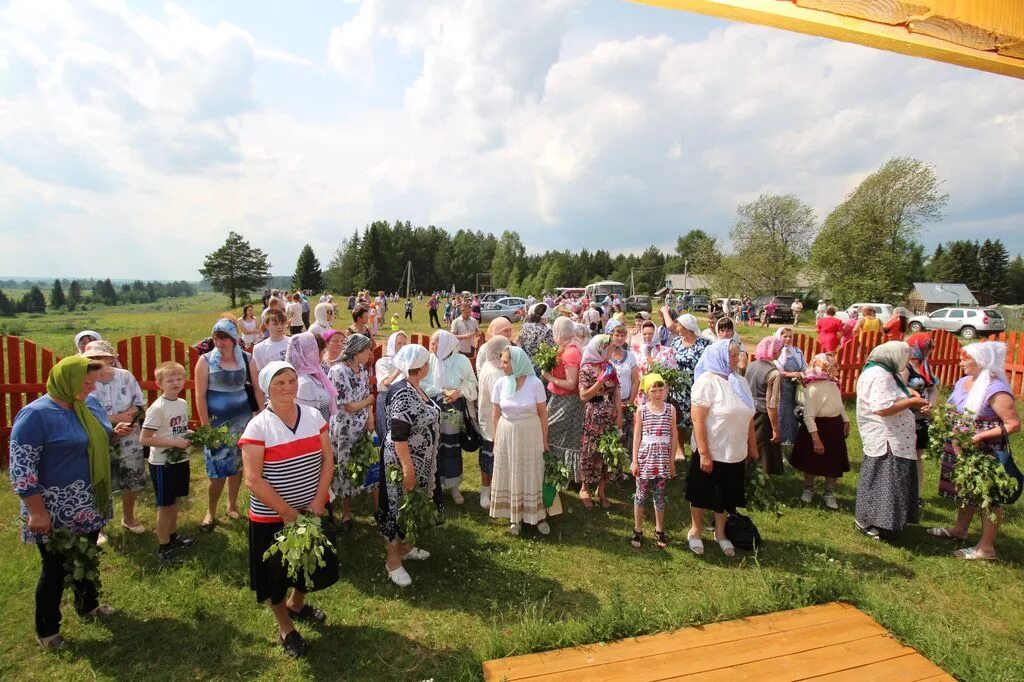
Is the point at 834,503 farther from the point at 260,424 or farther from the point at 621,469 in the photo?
the point at 260,424

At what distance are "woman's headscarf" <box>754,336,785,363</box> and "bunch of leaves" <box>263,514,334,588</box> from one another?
5.38 meters

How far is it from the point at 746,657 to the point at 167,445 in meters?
4.90

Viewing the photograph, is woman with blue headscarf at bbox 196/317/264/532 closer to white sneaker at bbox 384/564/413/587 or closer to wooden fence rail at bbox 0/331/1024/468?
wooden fence rail at bbox 0/331/1024/468

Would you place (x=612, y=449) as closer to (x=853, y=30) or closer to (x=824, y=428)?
(x=824, y=428)

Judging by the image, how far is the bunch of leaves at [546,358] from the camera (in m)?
6.05

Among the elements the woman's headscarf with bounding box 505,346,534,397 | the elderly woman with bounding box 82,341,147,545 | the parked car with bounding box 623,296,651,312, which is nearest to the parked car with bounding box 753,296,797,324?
the parked car with bounding box 623,296,651,312

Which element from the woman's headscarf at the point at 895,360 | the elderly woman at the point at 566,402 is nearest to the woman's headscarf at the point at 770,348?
the woman's headscarf at the point at 895,360

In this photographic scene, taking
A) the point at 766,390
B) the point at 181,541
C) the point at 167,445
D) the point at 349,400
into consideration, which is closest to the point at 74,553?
the point at 167,445

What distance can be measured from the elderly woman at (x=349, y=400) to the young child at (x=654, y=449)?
8.85 ft

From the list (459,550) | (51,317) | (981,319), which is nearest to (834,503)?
(459,550)

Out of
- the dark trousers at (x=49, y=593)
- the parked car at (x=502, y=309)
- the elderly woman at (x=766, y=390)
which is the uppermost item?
the parked car at (x=502, y=309)

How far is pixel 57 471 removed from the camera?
11.6ft

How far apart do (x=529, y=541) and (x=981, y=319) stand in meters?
35.5

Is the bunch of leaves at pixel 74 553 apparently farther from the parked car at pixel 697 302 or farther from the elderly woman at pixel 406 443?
the parked car at pixel 697 302
